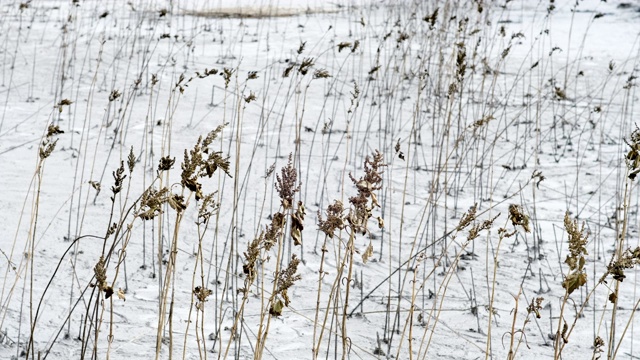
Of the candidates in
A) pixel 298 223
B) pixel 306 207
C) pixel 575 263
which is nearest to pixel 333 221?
pixel 298 223

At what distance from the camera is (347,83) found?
642 centimetres

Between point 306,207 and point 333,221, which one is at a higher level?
point 333,221

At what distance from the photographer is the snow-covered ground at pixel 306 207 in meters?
2.27

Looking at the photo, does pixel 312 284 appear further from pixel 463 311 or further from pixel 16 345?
pixel 16 345

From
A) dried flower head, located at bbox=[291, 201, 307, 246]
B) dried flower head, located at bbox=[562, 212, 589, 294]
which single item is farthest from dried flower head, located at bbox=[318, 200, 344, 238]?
dried flower head, located at bbox=[562, 212, 589, 294]

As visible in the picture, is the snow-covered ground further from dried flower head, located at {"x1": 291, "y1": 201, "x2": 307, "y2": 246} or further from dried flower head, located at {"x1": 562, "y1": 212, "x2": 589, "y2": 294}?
dried flower head, located at {"x1": 562, "y1": 212, "x2": 589, "y2": 294}

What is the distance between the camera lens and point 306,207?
3666 mm

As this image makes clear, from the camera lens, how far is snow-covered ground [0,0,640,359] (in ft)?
7.45

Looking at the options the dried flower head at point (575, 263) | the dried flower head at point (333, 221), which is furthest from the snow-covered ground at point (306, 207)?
the dried flower head at point (575, 263)

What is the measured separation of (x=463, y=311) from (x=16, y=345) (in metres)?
1.73

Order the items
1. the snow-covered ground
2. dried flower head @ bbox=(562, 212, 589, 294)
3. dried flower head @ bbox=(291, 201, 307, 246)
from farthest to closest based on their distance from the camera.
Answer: the snow-covered ground
dried flower head @ bbox=(291, 201, 307, 246)
dried flower head @ bbox=(562, 212, 589, 294)

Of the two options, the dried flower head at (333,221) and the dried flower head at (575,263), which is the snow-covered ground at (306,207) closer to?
the dried flower head at (333,221)

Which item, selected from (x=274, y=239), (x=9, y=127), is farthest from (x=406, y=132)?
(x=274, y=239)

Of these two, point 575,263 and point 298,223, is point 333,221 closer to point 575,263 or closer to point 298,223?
point 298,223
